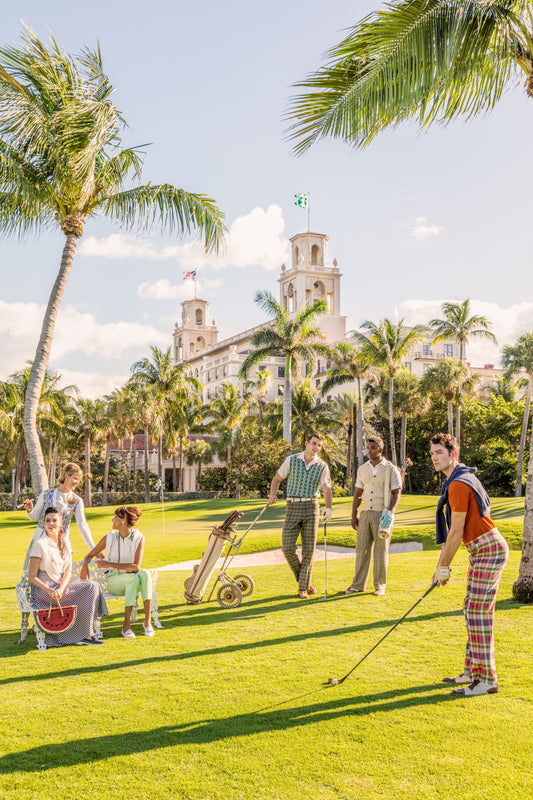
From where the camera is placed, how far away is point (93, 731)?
16.8 ft

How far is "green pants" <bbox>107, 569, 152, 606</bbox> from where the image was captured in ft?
26.6

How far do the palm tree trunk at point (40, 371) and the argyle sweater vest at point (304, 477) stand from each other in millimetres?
4288

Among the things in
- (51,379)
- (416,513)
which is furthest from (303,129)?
(51,379)

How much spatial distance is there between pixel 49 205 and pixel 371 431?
5580 cm

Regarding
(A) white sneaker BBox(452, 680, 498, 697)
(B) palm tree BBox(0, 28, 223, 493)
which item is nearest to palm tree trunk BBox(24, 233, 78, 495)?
(B) palm tree BBox(0, 28, 223, 493)

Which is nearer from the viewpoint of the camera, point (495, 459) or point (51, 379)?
point (51, 379)

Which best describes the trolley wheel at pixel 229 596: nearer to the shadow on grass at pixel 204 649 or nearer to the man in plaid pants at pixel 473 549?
the shadow on grass at pixel 204 649

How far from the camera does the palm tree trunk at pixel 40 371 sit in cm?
1174

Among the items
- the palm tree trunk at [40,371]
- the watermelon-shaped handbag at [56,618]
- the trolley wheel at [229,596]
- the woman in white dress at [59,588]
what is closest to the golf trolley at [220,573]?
the trolley wheel at [229,596]

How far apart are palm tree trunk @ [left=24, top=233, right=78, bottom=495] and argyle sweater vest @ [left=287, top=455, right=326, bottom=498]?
4288mm

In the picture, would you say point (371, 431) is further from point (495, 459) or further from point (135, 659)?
point (135, 659)

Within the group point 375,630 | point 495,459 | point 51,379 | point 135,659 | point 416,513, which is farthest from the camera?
point 495,459

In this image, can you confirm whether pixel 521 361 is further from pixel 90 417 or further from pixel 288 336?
pixel 90 417

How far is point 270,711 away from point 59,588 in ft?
10.1
